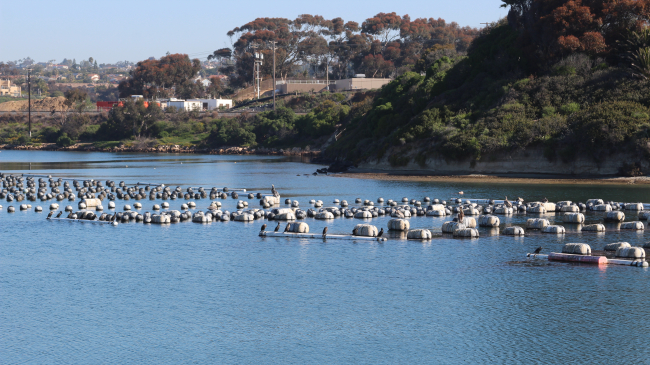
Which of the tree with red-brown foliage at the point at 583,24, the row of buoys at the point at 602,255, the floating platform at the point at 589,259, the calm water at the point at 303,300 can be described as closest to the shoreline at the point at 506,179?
the tree with red-brown foliage at the point at 583,24

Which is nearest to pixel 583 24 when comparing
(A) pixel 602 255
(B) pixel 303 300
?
(A) pixel 602 255

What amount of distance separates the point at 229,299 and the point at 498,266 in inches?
718

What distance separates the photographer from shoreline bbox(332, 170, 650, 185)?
95688mm

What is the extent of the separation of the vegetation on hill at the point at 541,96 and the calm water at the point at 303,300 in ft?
152

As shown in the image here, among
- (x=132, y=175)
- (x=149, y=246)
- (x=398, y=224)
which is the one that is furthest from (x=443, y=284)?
(x=132, y=175)

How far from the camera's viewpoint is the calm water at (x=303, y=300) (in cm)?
3170

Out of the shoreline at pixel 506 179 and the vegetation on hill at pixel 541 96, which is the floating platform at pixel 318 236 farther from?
the vegetation on hill at pixel 541 96

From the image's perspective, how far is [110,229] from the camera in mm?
65250

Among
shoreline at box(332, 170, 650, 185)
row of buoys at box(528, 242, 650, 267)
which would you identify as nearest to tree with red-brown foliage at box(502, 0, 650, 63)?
shoreline at box(332, 170, 650, 185)

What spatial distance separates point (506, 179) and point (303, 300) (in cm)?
6987

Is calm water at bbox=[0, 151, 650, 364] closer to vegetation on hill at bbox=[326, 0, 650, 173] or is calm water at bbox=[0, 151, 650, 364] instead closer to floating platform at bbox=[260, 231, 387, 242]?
floating platform at bbox=[260, 231, 387, 242]

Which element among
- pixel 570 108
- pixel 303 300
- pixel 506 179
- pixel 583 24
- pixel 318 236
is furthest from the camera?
pixel 583 24

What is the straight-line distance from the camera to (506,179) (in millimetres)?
103438

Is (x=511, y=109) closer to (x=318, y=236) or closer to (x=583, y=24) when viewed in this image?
(x=583, y=24)
